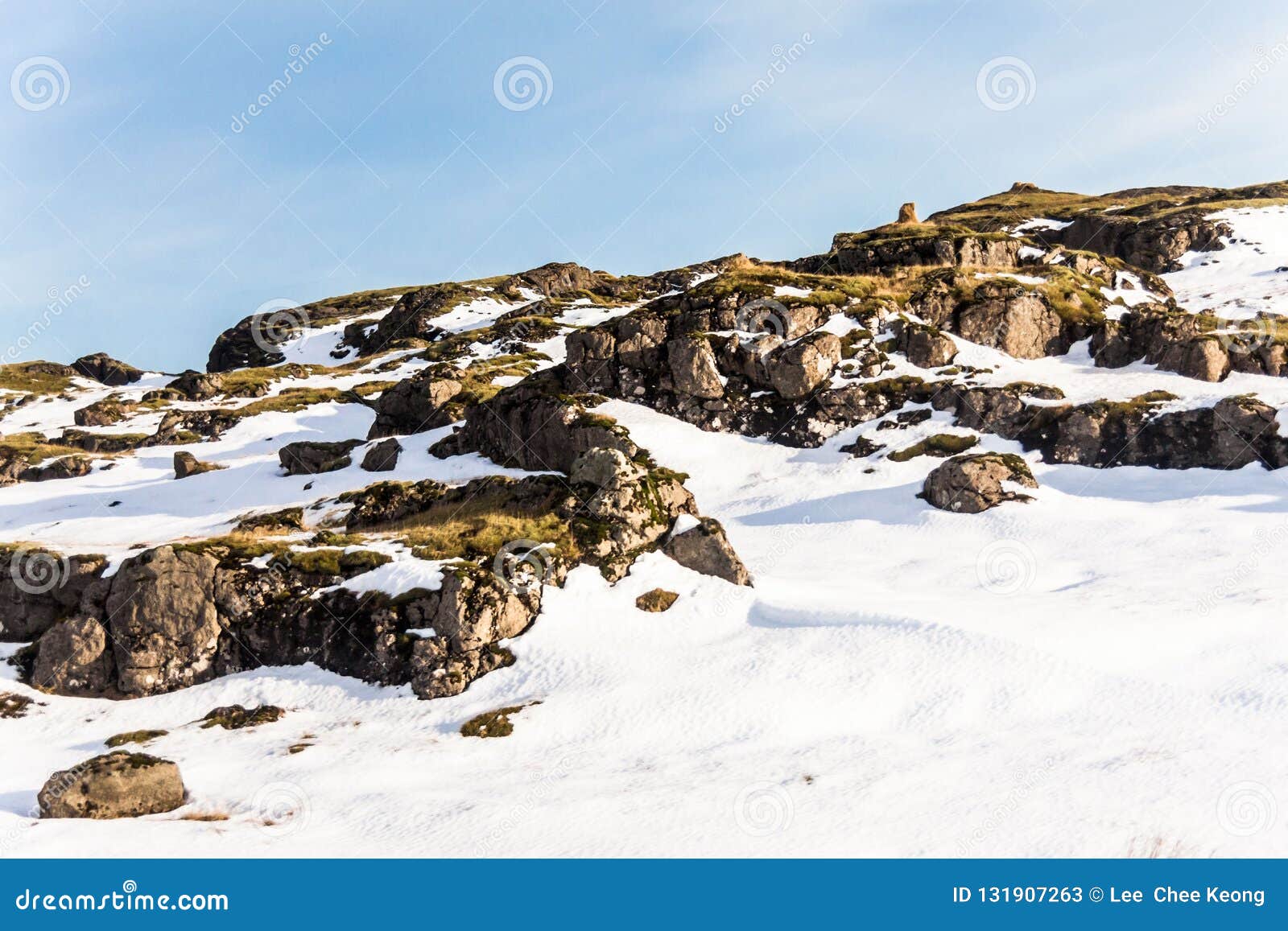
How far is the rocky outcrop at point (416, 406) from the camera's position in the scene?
56.3 metres

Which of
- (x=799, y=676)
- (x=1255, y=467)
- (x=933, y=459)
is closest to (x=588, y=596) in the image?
(x=799, y=676)

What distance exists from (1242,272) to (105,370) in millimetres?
153323

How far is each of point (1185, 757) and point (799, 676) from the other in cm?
996

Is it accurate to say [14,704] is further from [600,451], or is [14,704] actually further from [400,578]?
[600,451]

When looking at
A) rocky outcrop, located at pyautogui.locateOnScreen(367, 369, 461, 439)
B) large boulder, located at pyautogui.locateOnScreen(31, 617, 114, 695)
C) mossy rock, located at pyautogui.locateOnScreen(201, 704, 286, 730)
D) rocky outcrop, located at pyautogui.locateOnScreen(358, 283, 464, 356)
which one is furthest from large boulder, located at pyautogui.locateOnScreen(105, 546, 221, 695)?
rocky outcrop, located at pyautogui.locateOnScreen(358, 283, 464, 356)

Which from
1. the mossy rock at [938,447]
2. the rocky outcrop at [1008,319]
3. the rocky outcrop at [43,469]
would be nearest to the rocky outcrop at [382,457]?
the rocky outcrop at [43,469]

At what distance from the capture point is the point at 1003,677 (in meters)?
23.2

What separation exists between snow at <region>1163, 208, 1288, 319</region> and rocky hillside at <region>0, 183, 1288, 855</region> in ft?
1.89

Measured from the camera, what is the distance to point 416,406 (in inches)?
2267

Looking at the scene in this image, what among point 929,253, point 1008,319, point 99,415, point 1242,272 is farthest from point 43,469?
point 1242,272

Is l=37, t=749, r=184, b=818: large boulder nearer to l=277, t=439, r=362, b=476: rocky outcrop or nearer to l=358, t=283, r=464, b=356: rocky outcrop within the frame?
l=277, t=439, r=362, b=476: rocky outcrop

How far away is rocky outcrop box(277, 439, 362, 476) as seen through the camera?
5156cm

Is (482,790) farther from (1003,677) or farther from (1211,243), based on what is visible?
(1211,243)

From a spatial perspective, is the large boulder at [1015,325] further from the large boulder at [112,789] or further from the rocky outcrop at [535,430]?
the large boulder at [112,789]
